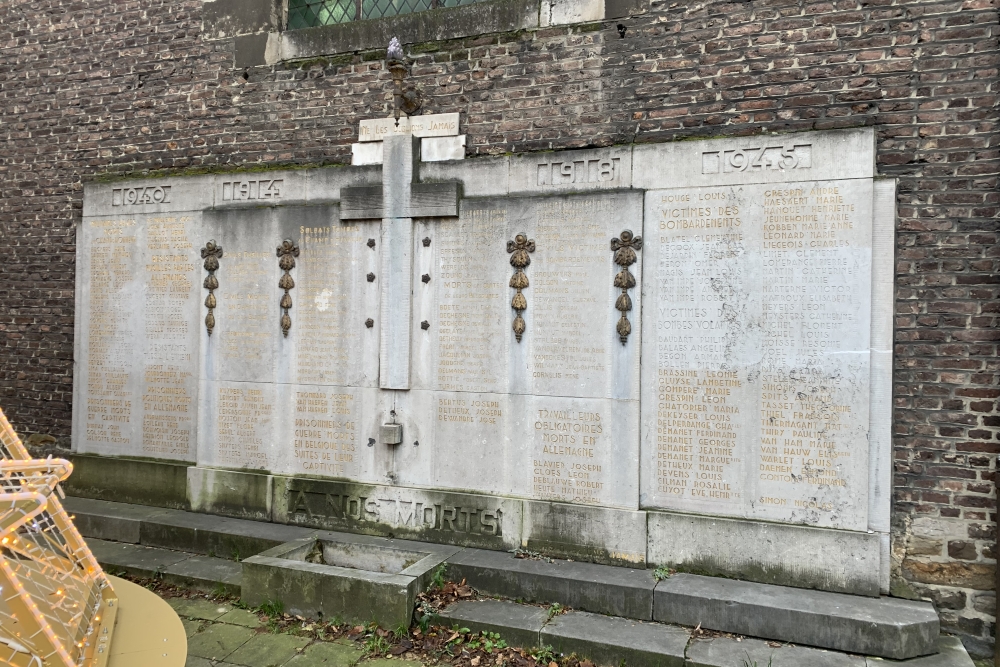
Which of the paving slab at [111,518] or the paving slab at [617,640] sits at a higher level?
the paving slab at [111,518]

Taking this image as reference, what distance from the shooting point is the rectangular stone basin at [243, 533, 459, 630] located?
4.58 metres

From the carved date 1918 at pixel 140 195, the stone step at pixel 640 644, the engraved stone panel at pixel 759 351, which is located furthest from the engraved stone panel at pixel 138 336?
the engraved stone panel at pixel 759 351

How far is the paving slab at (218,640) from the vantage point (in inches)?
175

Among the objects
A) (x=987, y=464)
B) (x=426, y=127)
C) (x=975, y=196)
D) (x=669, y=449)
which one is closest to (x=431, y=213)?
(x=426, y=127)

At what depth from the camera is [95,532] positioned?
6.43m

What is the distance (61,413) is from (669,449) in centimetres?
670

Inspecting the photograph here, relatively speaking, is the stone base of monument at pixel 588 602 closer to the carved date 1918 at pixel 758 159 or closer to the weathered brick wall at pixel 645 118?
the weathered brick wall at pixel 645 118

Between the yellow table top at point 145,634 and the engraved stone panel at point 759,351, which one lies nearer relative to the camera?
the yellow table top at point 145,634

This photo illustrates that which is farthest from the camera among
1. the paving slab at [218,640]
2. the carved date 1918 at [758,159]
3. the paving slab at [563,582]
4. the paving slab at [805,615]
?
the carved date 1918 at [758,159]

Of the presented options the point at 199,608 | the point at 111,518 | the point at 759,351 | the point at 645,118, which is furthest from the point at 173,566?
the point at 645,118

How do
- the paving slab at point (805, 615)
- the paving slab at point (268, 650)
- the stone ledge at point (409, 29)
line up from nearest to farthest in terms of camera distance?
1. the paving slab at point (805, 615)
2. the paving slab at point (268, 650)
3. the stone ledge at point (409, 29)

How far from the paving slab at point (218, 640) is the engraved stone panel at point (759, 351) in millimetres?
3135

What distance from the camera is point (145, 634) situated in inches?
120

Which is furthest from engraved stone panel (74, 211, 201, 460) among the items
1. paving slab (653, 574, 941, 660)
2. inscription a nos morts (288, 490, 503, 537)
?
paving slab (653, 574, 941, 660)
